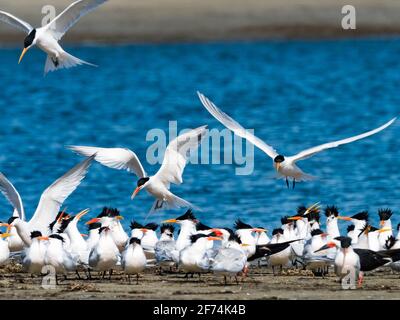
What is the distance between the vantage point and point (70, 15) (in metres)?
14.1

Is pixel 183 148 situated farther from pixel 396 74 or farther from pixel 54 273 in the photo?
pixel 396 74

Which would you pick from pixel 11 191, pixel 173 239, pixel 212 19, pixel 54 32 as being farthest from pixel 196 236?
pixel 212 19

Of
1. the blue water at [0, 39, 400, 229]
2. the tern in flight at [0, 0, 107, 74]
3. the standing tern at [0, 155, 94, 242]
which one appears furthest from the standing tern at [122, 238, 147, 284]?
the blue water at [0, 39, 400, 229]

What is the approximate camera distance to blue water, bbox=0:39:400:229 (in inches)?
679

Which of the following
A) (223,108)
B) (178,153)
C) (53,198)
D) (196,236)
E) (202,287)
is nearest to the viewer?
(202,287)

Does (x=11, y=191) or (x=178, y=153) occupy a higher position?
(x=178, y=153)

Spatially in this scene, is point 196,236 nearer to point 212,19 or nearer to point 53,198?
point 53,198

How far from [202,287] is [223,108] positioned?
1839cm

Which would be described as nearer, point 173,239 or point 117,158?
point 173,239

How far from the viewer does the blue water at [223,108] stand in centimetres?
1723

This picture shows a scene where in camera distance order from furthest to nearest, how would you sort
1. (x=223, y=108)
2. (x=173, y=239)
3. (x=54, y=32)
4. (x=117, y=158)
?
(x=223, y=108) → (x=54, y=32) → (x=117, y=158) → (x=173, y=239)

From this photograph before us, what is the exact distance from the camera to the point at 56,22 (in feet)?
46.7

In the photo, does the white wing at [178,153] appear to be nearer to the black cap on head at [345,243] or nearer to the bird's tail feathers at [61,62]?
the bird's tail feathers at [61,62]

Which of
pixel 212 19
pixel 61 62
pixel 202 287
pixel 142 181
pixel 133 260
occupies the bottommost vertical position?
pixel 202 287
